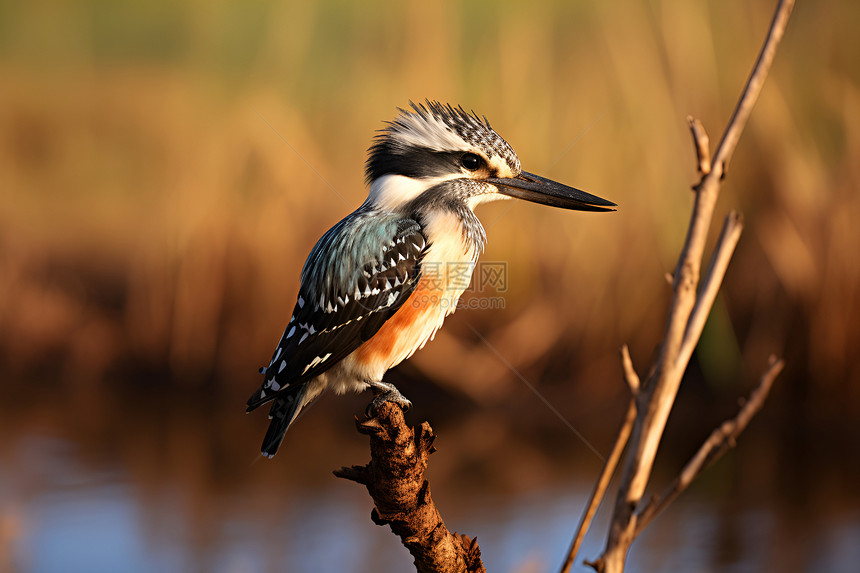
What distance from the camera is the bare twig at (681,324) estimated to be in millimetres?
934

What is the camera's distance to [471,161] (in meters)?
2.11

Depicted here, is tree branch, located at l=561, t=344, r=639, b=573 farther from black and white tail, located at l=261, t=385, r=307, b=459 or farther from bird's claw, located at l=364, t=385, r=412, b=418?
black and white tail, located at l=261, t=385, r=307, b=459

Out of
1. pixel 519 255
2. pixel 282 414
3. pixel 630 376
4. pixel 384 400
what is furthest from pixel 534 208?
pixel 630 376

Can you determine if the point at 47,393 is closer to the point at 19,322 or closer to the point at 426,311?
the point at 19,322

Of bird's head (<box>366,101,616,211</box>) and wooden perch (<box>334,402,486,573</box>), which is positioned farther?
bird's head (<box>366,101,616,211</box>)

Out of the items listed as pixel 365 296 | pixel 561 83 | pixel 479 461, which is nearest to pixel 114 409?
pixel 479 461

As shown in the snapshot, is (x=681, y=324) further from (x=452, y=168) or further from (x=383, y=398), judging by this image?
(x=452, y=168)

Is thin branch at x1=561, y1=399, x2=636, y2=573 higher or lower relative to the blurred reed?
lower

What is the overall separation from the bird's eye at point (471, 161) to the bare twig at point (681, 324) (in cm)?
116

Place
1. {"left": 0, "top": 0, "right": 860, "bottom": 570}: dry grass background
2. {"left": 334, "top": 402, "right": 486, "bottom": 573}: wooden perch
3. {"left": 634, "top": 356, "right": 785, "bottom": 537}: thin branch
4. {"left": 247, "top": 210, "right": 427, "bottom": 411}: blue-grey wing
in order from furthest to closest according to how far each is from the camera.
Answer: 1. {"left": 0, "top": 0, "right": 860, "bottom": 570}: dry grass background
2. {"left": 247, "top": 210, "right": 427, "bottom": 411}: blue-grey wing
3. {"left": 334, "top": 402, "right": 486, "bottom": 573}: wooden perch
4. {"left": 634, "top": 356, "right": 785, "bottom": 537}: thin branch

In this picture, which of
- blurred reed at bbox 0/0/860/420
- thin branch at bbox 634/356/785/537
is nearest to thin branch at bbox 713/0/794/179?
thin branch at bbox 634/356/785/537

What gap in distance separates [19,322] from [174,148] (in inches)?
58.8

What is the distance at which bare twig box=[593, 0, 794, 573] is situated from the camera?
0.93m

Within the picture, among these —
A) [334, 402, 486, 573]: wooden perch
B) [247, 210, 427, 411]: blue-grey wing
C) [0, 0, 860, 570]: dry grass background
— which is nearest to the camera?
[334, 402, 486, 573]: wooden perch
